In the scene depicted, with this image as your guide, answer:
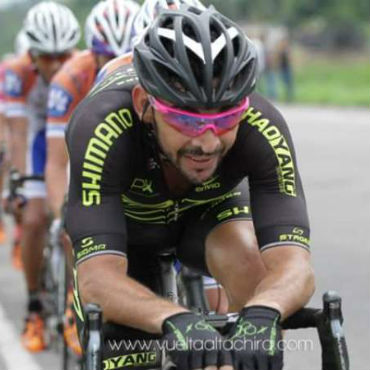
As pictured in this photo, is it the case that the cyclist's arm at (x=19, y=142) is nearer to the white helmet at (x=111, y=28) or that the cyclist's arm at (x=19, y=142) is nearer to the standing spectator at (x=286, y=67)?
the white helmet at (x=111, y=28)

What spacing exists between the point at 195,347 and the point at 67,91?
12.4ft

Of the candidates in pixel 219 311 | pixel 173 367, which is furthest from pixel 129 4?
pixel 173 367

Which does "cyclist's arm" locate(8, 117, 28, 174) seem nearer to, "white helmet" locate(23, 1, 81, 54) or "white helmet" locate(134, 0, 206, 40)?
"white helmet" locate(23, 1, 81, 54)

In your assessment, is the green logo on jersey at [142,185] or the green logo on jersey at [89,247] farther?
the green logo on jersey at [142,185]

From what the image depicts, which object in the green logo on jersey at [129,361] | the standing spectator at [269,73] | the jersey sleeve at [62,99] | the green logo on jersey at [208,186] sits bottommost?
the green logo on jersey at [129,361]

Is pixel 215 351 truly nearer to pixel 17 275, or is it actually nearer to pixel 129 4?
pixel 129 4

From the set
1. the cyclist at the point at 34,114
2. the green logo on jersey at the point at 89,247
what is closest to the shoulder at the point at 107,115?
the green logo on jersey at the point at 89,247

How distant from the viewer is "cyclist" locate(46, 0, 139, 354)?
6.57 meters

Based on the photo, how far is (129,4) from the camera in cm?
752

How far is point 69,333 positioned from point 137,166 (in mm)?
2858

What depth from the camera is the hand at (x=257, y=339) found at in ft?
10.6

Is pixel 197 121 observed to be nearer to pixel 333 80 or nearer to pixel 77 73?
pixel 77 73

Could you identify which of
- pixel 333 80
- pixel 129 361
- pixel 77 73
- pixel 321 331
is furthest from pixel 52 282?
pixel 333 80

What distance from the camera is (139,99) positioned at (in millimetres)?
3912
